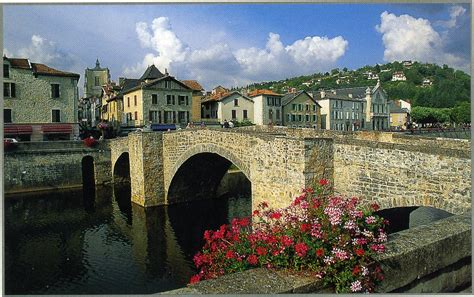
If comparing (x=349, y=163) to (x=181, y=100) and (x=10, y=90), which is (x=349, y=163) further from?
(x=181, y=100)

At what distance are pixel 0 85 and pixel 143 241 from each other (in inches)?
440

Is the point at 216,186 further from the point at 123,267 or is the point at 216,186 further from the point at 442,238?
the point at 442,238

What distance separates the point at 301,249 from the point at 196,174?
19.2 meters

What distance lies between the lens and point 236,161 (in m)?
16.6

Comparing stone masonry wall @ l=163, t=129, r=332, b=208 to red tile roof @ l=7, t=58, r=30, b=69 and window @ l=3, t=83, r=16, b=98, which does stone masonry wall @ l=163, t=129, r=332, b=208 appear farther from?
red tile roof @ l=7, t=58, r=30, b=69

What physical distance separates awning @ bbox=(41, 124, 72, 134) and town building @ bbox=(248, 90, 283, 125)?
2299cm

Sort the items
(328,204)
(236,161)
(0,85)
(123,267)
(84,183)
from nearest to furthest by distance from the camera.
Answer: (328,204)
(0,85)
(123,267)
(236,161)
(84,183)

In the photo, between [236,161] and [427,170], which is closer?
[427,170]

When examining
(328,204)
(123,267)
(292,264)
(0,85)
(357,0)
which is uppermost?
(357,0)

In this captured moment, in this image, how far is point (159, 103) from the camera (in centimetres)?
4141

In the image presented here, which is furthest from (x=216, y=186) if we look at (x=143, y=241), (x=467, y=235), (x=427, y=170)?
(x=467, y=235)

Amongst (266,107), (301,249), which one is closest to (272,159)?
(301,249)

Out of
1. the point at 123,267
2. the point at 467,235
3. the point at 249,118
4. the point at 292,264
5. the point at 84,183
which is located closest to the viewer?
the point at 292,264

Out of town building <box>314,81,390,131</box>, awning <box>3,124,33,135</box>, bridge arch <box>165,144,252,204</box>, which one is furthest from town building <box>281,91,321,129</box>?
awning <box>3,124,33,135</box>
